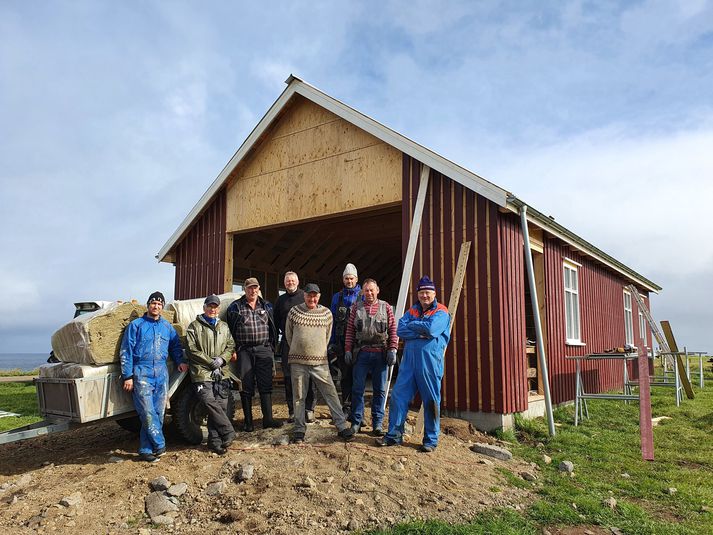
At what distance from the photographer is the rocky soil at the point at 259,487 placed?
4.50 m

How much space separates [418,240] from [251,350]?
3.32 meters

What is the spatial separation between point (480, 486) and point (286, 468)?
1.80 m

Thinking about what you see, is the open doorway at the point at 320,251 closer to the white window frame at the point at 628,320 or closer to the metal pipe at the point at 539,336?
the metal pipe at the point at 539,336

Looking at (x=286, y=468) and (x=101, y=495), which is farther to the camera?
(x=286, y=468)

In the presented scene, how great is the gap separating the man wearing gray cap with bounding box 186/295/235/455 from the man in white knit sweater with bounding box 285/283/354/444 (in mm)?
720

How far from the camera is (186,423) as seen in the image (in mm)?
6148

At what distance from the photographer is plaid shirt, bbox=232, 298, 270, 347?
255 inches

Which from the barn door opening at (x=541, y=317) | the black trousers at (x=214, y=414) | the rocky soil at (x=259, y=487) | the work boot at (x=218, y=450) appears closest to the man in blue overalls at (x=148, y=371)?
the rocky soil at (x=259, y=487)

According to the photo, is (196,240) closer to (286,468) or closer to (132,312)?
(132,312)

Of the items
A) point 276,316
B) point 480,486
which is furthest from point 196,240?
point 480,486

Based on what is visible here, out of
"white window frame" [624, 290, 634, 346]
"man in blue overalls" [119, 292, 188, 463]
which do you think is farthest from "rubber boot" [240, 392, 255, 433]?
"white window frame" [624, 290, 634, 346]

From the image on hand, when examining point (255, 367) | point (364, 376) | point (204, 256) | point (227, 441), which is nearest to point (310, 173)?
point (204, 256)

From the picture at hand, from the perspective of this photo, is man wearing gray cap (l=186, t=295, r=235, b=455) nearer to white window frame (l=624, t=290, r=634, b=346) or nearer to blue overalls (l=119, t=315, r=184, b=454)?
blue overalls (l=119, t=315, r=184, b=454)

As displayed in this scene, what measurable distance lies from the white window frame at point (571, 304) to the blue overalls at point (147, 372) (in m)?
8.18
